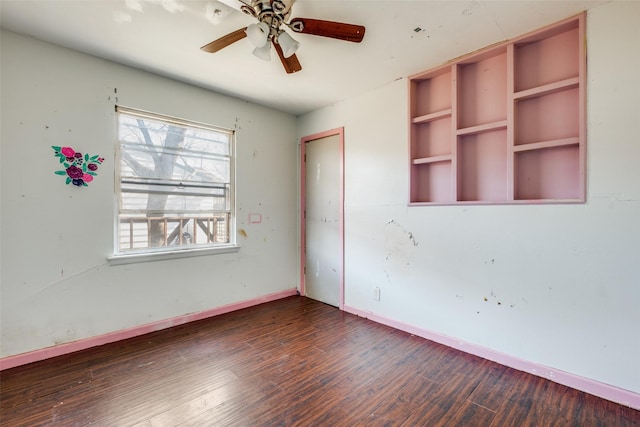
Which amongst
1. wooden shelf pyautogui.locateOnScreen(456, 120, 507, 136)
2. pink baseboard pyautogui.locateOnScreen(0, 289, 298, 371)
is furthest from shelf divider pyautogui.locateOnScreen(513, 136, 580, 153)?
pink baseboard pyautogui.locateOnScreen(0, 289, 298, 371)

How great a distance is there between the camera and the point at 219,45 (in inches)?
78.1

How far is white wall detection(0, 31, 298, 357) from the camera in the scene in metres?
2.15

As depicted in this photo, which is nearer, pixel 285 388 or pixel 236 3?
pixel 236 3

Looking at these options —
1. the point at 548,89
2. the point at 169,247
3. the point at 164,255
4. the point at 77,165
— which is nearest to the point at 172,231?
the point at 169,247

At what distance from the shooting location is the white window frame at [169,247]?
263 centimetres

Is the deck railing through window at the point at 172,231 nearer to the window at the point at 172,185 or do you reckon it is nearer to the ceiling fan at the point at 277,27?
the window at the point at 172,185

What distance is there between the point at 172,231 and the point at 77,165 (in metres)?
0.99

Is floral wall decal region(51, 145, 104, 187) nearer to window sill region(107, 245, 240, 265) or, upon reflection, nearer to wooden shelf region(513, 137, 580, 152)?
window sill region(107, 245, 240, 265)

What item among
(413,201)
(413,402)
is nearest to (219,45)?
(413,201)

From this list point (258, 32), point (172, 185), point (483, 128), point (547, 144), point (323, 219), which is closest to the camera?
point (258, 32)

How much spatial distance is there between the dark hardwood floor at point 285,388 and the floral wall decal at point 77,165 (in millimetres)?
1487

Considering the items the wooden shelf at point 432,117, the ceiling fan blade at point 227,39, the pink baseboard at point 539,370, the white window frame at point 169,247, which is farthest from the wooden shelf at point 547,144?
the white window frame at point 169,247

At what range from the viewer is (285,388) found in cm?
193

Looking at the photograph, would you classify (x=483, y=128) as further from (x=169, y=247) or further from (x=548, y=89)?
(x=169, y=247)
